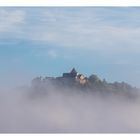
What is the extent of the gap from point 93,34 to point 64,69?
20 centimetres

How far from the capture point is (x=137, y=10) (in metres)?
1.87

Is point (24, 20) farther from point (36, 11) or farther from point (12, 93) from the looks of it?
point (12, 93)

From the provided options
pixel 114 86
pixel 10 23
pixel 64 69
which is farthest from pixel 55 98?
pixel 10 23

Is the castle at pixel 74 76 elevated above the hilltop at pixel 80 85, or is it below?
above

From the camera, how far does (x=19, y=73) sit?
188cm

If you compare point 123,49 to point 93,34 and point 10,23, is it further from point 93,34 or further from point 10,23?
point 10,23

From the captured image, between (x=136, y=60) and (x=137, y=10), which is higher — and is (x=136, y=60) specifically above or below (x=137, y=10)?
below

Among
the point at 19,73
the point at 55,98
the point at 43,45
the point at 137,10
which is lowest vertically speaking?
the point at 55,98

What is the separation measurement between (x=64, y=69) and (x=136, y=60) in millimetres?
323

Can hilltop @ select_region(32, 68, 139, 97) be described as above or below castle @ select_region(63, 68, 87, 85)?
below
